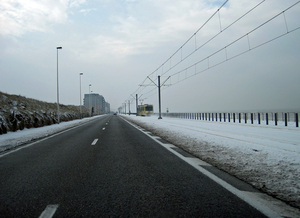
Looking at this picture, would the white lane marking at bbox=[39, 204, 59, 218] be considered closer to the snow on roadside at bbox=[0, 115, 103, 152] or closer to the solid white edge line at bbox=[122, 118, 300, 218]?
the solid white edge line at bbox=[122, 118, 300, 218]

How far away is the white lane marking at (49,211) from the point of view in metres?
2.71

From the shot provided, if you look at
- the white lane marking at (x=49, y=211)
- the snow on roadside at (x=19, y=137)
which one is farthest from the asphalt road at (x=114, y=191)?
the snow on roadside at (x=19, y=137)

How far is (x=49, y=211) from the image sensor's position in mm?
2834

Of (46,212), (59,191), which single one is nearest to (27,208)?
(46,212)

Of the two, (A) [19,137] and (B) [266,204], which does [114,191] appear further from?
(A) [19,137]

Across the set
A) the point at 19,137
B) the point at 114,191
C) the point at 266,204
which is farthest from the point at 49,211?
the point at 19,137

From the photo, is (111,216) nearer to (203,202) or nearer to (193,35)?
(203,202)

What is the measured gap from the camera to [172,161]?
5.73m

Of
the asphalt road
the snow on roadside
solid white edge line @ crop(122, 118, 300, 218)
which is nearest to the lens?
solid white edge line @ crop(122, 118, 300, 218)

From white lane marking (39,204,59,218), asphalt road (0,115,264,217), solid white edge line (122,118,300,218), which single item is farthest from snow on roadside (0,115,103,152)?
solid white edge line (122,118,300,218)

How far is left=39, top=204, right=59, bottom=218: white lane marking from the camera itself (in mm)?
2712

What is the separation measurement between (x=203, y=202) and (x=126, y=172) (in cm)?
211

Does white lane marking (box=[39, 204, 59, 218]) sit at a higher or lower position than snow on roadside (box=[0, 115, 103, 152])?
higher

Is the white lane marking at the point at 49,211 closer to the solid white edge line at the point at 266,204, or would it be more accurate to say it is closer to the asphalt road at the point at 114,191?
the asphalt road at the point at 114,191
